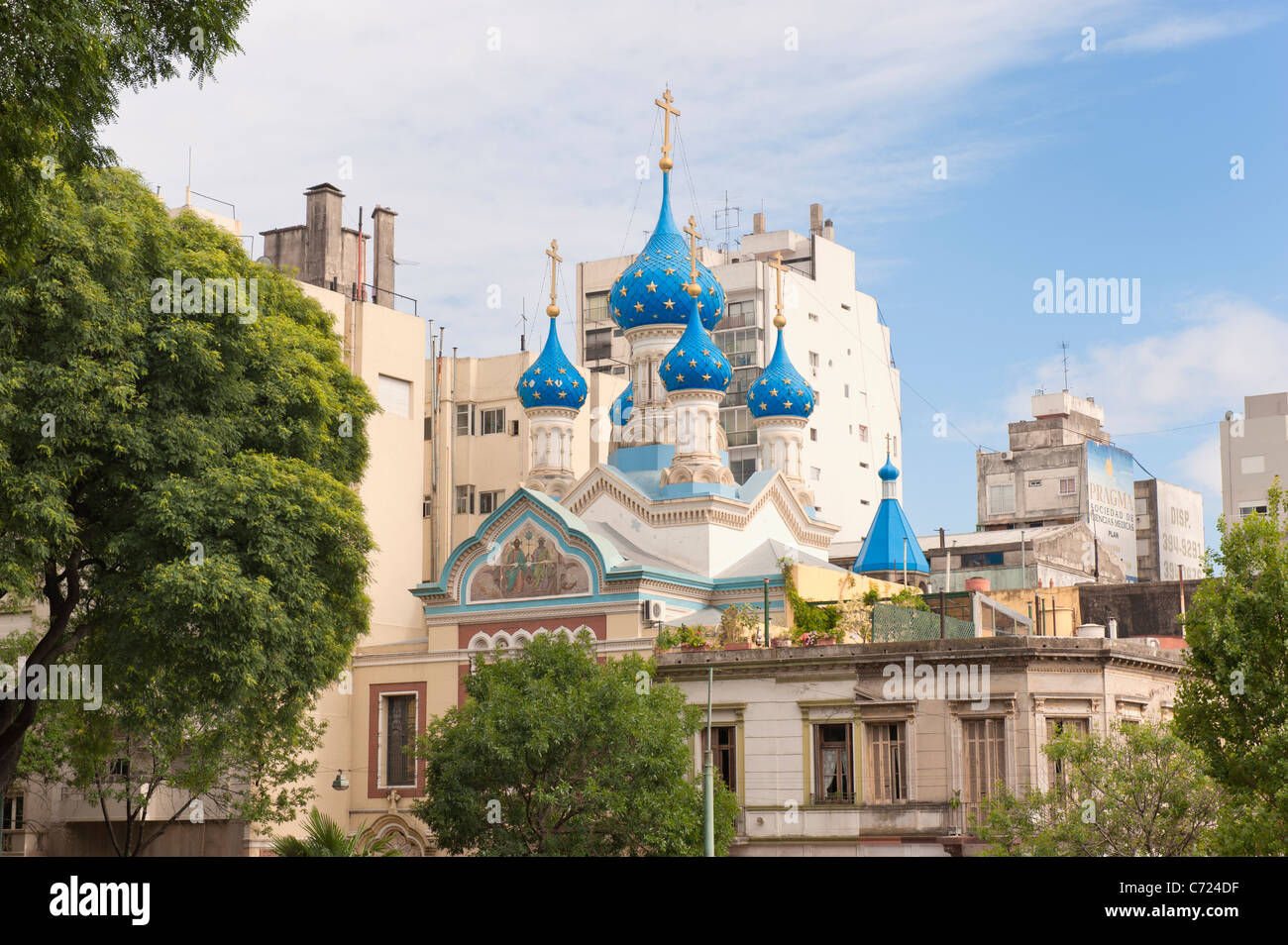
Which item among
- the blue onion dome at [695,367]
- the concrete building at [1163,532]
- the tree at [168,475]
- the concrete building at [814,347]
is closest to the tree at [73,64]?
the tree at [168,475]

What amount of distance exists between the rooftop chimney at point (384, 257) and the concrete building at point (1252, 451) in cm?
3846

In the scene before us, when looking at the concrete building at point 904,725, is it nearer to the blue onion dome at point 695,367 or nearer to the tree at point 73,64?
the blue onion dome at point 695,367

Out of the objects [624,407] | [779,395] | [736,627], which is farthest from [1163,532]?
[736,627]

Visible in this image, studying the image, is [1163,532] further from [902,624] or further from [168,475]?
[168,475]

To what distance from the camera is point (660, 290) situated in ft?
156

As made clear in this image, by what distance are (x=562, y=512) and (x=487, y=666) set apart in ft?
27.7

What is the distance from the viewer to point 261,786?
37125mm

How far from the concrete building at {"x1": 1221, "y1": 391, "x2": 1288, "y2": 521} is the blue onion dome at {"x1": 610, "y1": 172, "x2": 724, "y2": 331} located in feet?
114

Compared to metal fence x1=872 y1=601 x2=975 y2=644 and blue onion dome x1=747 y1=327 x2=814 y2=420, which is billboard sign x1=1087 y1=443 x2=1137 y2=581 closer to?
blue onion dome x1=747 y1=327 x2=814 y2=420

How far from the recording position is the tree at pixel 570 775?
29.2 meters

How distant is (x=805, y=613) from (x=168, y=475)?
18827 mm

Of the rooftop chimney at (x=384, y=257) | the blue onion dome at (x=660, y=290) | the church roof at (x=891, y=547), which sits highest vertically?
the rooftop chimney at (x=384, y=257)
